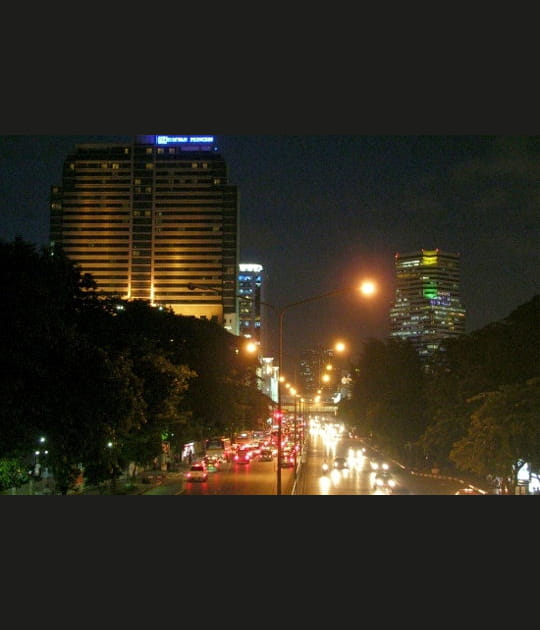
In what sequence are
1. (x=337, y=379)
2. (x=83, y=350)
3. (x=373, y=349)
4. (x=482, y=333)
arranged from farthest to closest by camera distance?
1. (x=337, y=379)
2. (x=373, y=349)
3. (x=482, y=333)
4. (x=83, y=350)

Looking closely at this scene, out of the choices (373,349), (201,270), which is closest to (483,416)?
(373,349)

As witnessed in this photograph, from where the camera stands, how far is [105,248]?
91.8m

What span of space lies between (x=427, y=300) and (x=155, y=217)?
121ft

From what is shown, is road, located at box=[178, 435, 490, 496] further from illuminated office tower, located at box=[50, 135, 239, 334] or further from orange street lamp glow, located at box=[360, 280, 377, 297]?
illuminated office tower, located at box=[50, 135, 239, 334]

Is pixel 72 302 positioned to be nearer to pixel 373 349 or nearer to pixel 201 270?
pixel 373 349

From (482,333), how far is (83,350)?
64.9 feet

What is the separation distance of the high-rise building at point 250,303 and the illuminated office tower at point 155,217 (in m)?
29.3

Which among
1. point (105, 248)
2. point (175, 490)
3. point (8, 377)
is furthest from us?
point (105, 248)

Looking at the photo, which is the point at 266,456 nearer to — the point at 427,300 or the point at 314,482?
the point at 314,482

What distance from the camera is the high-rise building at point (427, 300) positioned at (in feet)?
187

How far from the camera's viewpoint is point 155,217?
305ft

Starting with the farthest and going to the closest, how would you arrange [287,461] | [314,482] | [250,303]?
[250,303] < [287,461] < [314,482]

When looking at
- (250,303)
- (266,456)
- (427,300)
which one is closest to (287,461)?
(266,456)

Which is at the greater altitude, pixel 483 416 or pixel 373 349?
pixel 373 349
